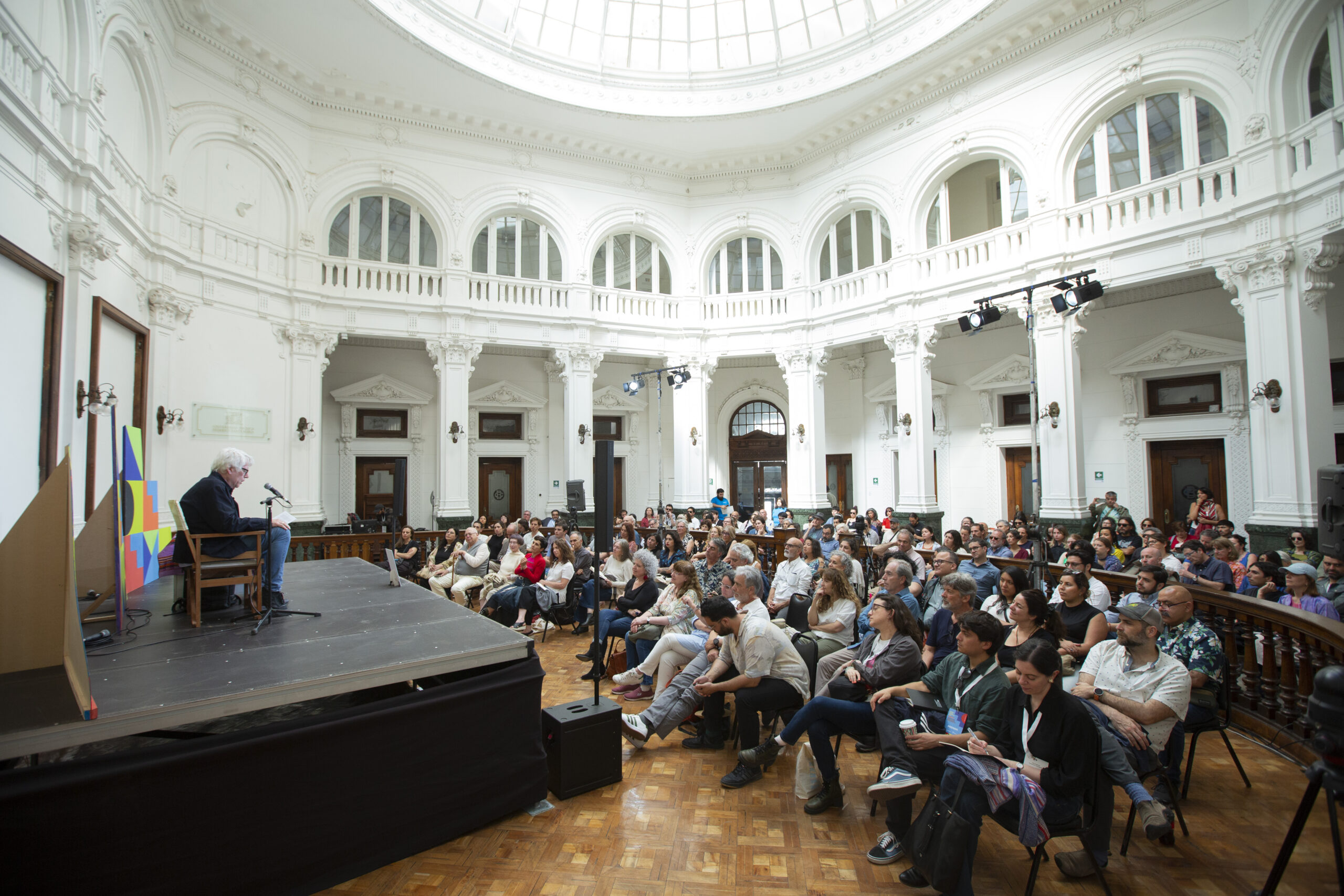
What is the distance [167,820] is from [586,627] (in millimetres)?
5826

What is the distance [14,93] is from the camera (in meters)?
5.89

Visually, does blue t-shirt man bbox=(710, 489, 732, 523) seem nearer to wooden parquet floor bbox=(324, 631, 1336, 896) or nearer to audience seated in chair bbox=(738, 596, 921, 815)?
audience seated in chair bbox=(738, 596, 921, 815)

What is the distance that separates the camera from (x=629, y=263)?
55.2 ft

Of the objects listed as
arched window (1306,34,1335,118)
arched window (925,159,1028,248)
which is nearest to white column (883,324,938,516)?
arched window (925,159,1028,248)

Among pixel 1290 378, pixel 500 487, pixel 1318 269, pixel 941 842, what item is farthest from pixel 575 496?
pixel 1318 269

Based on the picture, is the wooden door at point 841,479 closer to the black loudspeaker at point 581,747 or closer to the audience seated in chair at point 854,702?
the audience seated in chair at point 854,702

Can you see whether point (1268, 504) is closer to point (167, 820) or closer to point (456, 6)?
point (167, 820)

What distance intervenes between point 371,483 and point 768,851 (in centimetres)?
1417

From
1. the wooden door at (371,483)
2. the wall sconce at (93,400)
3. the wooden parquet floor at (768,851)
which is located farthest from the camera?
the wooden door at (371,483)

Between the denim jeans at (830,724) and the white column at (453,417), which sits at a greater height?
the white column at (453,417)

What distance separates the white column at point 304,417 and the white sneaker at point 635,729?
402 inches

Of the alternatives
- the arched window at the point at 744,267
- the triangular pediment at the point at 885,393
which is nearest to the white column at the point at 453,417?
the arched window at the point at 744,267

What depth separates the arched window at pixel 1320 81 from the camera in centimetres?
852

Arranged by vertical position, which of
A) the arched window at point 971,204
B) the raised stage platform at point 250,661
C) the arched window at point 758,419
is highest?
the arched window at point 971,204
